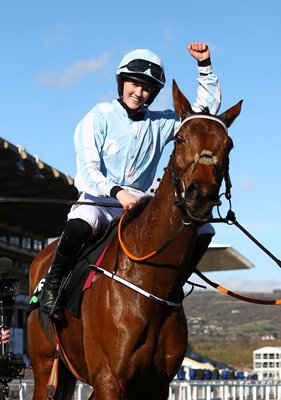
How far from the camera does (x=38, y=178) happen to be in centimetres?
3225

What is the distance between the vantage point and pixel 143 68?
639cm

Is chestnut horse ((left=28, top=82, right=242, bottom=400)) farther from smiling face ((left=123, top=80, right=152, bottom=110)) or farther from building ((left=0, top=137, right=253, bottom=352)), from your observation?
building ((left=0, top=137, right=253, bottom=352))

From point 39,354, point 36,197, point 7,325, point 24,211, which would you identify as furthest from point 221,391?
point 24,211

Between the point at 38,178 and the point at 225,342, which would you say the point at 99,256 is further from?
the point at 225,342

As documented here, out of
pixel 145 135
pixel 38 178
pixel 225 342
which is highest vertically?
pixel 225 342

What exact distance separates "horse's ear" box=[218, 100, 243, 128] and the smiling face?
884 millimetres

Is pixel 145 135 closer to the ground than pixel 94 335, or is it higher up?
A: higher up

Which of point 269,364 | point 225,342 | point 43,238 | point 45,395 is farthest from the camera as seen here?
point 225,342

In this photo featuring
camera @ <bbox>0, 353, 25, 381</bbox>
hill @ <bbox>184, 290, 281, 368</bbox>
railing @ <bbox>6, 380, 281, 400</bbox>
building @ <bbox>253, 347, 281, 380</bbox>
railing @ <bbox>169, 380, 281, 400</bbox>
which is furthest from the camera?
hill @ <bbox>184, 290, 281, 368</bbox>

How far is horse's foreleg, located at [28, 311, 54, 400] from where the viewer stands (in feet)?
24.6

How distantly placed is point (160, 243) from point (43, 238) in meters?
37.3

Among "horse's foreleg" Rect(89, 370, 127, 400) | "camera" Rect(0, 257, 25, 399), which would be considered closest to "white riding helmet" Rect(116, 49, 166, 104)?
"horse's foreleg" Rect(89, 370, 127, 400)

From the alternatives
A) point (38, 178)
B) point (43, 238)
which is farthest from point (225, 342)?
point (38, 178)

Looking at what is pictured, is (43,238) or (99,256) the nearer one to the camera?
(99,256)
